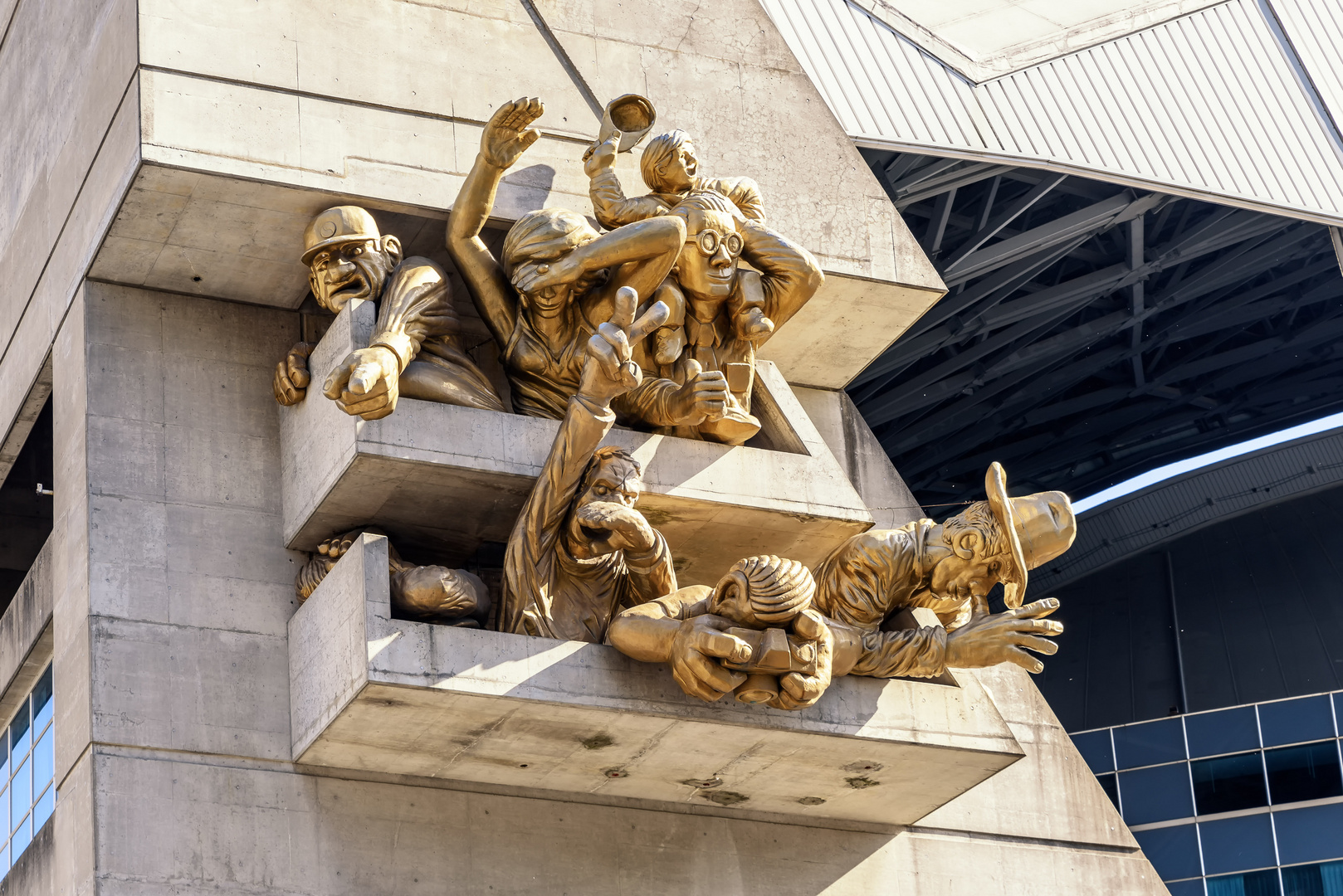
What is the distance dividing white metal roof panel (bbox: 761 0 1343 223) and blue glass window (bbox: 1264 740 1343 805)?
12.9m

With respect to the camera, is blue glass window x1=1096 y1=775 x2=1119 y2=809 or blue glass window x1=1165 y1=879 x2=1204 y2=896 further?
blue glass window x1=1096 y1=775 x2=1119 y2=809

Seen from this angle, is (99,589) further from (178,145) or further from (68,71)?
(68,71)

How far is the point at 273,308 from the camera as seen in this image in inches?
740

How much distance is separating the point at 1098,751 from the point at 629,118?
2510 cm

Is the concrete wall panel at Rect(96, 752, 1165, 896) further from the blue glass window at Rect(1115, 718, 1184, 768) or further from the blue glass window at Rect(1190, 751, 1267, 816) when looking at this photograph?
the blue glass window at Rect(1115, 718, 1184, 768)

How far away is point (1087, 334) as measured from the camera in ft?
121

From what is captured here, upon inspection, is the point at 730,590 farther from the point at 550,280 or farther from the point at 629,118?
the point at 629,118

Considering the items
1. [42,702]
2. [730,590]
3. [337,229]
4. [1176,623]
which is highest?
[1176,623]

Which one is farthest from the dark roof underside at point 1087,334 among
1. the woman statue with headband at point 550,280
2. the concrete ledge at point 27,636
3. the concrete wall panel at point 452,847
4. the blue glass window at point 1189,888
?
the concrete ledge at point 27,636

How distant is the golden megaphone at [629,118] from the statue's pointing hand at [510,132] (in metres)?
1.18

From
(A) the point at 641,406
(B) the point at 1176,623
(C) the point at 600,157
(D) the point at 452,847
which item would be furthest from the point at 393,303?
(B) the point at 1176,623

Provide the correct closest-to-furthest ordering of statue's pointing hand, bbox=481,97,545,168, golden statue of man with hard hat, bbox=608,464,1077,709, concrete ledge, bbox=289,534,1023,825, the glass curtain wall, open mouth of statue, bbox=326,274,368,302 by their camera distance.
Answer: concrete ledge, bbox=289,534,1023,825 < golden statue of man with hard hat, bbox=608,464,1077,709 < statue's pointing hand, bbox=481,97,545,168 < open mouth of statue, bbox=326,274,368,302 < the glass curtain wall

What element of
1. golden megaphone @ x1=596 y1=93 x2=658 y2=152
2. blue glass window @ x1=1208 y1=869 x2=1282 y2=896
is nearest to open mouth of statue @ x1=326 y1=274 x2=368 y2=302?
golden megaphone @ x1=596 y1=93 x2=658 y2=152

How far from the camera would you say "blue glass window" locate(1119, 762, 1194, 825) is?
129ft
